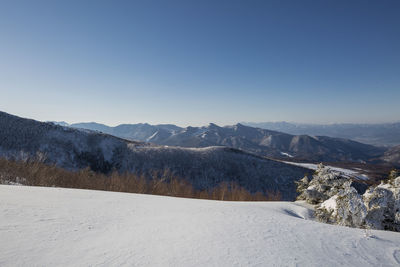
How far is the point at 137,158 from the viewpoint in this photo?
32656 mm

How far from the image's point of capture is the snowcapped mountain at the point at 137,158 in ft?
93.5

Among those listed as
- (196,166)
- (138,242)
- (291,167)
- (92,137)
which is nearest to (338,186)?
(138,242)

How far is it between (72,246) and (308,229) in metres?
3.81

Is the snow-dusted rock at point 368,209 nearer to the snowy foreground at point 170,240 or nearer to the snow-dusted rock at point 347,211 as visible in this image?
the snow-dusted rock at point 347,211

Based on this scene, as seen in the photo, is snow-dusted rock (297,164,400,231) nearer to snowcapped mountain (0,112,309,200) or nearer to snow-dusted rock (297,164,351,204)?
snow-dusted rock (297,164,351,204)

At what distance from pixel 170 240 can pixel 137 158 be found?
105 feet

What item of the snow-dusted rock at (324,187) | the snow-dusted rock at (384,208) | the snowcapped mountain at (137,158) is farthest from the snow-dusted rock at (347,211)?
the snowcapped mountain at (137,158)

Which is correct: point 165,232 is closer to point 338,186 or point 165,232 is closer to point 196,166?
point 338,186

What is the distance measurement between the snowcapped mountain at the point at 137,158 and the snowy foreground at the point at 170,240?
85.0 feet

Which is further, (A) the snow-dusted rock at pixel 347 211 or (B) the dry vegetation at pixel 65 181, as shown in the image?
(B) the dry vegetation at pixel 65 181

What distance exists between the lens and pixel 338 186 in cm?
765

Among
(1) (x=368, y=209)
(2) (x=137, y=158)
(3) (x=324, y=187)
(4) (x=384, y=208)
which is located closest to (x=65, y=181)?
(3) (x=324, y=187)

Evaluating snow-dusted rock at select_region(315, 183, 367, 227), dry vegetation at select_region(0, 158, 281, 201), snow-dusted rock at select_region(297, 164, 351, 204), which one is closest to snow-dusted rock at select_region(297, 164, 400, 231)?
snow-dusted rock at select_region(315, 183, 367, 227)

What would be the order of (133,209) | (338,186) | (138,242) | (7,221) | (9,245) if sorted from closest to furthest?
(9,245), (138,242), (7,221), (133,209), (338,186)
